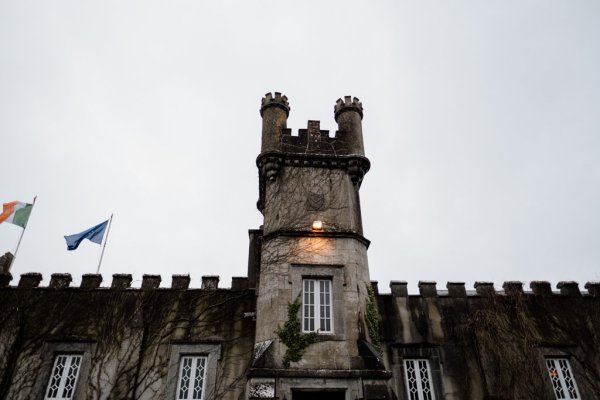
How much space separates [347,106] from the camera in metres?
16.8

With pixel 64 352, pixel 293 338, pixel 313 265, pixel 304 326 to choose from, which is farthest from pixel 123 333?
pixel 313 265

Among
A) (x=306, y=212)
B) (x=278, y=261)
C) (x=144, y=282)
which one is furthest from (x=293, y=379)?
(x=144, y=282)

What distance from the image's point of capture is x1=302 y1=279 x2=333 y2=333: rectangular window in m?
12.3

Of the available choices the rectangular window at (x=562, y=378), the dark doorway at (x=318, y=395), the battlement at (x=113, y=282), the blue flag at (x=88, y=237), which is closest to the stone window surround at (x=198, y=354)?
the battlement at (x=113, y=282)

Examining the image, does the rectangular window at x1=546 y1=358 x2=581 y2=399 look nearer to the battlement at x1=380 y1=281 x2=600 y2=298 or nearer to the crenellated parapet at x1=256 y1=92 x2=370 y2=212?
the battlement at x1=380 y1=281 x2=600 y2=298

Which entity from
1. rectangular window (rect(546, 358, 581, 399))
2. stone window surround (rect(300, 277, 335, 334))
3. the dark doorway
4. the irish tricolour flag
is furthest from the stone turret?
rectangular window (rect(546, 358, 581, 399))

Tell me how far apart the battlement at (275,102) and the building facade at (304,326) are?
42.6 inches

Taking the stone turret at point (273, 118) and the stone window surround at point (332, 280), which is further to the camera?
the stone turret at point (273, 118)

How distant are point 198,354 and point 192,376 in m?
0.67

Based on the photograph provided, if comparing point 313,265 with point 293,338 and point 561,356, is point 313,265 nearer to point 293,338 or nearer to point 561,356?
point 293,338

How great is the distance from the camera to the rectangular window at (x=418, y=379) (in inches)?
529

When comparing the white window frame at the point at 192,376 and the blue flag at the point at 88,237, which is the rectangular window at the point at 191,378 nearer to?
the white window frame at the point at 192,376

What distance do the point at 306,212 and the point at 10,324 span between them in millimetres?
10519

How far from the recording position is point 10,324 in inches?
547
